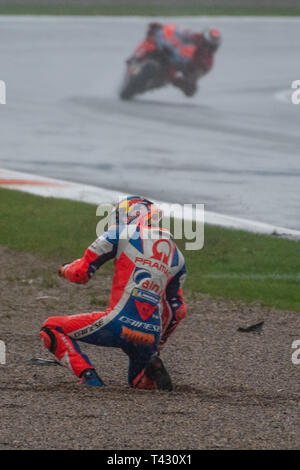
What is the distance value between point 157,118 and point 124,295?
1282 centimetres

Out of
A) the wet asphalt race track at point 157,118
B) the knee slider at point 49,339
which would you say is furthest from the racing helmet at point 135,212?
the wet asphalt race track at point 157,118

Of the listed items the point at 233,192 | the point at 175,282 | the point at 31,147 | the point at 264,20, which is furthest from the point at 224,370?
the point at 264,20

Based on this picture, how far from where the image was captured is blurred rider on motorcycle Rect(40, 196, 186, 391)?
6.45 metres

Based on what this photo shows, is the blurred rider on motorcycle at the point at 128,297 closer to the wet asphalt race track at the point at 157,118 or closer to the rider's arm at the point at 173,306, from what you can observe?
the rider's arm at the point at 173,306

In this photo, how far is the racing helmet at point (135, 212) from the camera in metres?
6.53

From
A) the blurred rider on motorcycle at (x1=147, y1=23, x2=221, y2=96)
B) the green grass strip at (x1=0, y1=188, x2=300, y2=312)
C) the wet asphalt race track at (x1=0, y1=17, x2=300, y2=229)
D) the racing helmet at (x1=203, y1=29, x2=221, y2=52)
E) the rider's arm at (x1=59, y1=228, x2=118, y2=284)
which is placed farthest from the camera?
the racing helmet at (x1=203, y1=29, x2=221, y2=52)

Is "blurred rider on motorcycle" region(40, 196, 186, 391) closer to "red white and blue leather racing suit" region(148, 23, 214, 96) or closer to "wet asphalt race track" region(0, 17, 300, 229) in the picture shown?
"wet asphalt race track" region(0, 17, 300, 229)

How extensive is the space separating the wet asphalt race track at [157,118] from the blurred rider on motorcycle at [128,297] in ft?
19.2

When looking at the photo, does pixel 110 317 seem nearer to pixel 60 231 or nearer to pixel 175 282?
pixel 175 282

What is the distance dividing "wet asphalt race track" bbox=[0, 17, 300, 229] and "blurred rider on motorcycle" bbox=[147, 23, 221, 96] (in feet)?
1.56

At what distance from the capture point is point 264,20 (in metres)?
29.0

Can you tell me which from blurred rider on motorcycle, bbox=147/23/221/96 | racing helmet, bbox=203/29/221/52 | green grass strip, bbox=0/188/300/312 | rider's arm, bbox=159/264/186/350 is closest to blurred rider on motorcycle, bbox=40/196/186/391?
rider's arm, bbox=159/264/186/350

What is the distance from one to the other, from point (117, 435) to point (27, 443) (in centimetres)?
53

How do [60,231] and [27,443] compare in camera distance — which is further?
[60,231]
